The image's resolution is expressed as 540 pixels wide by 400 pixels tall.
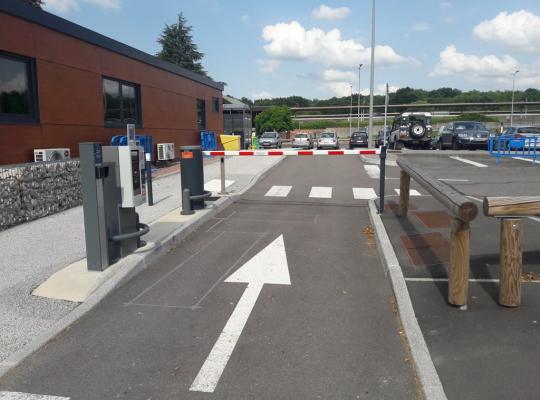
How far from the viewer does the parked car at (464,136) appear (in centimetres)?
→ 2744

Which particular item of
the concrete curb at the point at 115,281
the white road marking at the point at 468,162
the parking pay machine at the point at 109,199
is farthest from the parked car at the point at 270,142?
the parking pay machine at the point at 109,199

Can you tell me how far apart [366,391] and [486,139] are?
2710 cm

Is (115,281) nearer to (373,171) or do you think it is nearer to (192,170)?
(192,170)

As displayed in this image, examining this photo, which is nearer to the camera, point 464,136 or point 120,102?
point 120,102

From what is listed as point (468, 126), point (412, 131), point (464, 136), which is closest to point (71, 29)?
point (412, 131)

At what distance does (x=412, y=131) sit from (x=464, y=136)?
3259 mm

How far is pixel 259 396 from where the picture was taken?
11.1ft

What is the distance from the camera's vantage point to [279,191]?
13672mm

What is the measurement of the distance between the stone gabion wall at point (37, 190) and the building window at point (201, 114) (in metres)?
15.9

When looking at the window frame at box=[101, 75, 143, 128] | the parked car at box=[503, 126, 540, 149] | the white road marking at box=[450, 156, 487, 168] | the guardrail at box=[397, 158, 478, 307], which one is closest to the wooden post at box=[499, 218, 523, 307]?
the guardrail at box=[397, 158, 478, 307]

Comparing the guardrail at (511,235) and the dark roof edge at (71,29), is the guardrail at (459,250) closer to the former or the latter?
the guardrail at (511,235)

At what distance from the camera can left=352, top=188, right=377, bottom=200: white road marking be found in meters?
12.5

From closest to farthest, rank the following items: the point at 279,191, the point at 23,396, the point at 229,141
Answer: the point at 23,396
the point at 279,191
the point at 229,141

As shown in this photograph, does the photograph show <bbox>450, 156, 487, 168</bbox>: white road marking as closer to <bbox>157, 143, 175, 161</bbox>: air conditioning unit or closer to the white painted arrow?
<bbox>157, 143, 175, 161</bbox>: air conditioning unit
